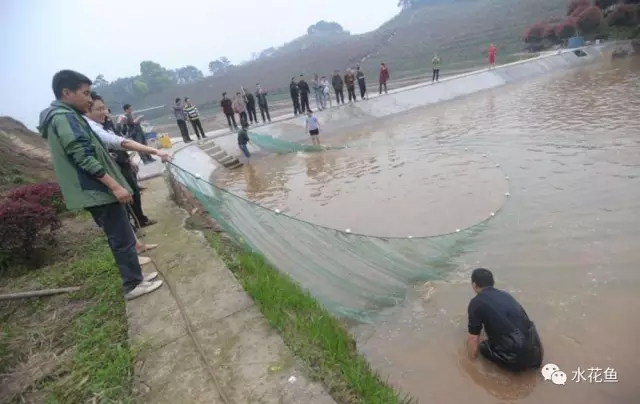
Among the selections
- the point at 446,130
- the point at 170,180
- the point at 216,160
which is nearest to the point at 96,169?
the point at 170,180

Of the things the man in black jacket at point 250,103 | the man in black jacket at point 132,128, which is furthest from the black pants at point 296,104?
the man in black jacket at point 132,128

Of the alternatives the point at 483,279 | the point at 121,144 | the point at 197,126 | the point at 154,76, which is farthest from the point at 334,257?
the point at 154,76

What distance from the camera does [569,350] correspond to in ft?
12.0

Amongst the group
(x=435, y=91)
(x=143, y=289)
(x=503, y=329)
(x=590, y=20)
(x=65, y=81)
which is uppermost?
(x=65, y=81)

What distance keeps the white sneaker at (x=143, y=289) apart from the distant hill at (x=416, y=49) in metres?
32.3

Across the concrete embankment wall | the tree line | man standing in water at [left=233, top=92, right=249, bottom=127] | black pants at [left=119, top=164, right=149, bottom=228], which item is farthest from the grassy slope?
black pants at [left=119, top=164, right=149, bottom=228]

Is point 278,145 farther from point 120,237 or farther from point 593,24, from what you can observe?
point 593,24

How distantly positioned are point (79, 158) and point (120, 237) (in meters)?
0.77

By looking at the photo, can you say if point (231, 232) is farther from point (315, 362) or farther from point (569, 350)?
point (569, 350)

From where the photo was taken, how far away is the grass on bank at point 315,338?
2365mm

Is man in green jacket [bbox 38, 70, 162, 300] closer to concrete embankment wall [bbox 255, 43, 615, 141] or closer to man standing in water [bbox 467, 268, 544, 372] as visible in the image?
man standing in water [bbox 467, 268, 544, 372]

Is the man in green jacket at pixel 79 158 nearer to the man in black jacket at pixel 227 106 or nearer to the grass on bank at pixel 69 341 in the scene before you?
the grass on bank at pixel 69 341

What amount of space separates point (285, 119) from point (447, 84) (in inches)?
403

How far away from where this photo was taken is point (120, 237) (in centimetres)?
325
